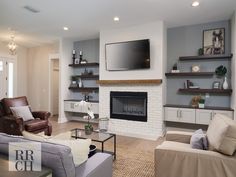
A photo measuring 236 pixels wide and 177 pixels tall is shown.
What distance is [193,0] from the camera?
3447 millimetres

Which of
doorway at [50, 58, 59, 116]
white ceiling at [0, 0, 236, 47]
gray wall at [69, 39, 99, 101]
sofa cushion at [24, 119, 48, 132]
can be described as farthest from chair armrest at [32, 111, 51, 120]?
doorway at [50, 58, 59, 116]

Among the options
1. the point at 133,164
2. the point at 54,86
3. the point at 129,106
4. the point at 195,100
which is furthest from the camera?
the point at 54,86

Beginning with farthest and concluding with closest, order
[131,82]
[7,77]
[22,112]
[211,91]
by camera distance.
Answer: [7,77], [131,82], [211,91], [22,112]

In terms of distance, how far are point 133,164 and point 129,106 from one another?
7.53ft

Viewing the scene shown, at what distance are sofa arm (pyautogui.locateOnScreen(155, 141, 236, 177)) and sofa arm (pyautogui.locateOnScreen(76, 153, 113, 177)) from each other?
65cm

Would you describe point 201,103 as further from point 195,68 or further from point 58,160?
point 58,160

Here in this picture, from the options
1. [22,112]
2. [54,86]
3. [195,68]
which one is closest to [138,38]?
[195,68]

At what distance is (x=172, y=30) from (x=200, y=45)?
2.77 ft

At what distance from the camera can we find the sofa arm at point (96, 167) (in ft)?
5.01

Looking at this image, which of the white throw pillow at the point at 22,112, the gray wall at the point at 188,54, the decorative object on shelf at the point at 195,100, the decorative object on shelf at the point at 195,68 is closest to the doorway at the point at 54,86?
the white throw pillow at the point at 22,112

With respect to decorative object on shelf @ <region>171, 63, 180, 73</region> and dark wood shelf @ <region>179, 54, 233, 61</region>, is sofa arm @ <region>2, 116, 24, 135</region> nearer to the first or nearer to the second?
decorative object on shelf @ <region>171, 63, 180, 73</region>

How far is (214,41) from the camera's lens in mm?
4559

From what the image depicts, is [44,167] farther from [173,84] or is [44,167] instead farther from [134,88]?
[173,84]

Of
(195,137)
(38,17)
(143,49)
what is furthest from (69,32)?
(195,137)
